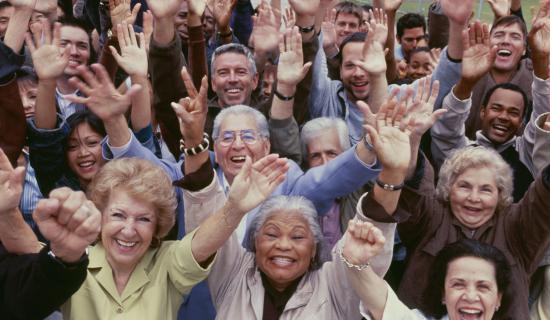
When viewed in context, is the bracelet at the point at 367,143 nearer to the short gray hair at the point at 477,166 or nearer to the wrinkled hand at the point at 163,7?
the short gray hair at the point at 477,166

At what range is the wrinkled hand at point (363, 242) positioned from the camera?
97.2 inches

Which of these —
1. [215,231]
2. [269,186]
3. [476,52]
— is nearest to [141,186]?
[215,231]

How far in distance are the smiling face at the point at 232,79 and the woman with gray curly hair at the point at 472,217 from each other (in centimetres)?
137

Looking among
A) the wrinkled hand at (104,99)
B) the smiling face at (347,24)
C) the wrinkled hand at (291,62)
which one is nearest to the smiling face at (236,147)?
the wrinkled hand at (291,62)

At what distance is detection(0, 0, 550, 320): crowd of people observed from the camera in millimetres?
2574

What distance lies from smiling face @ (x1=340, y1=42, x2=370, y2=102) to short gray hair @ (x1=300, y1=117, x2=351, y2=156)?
625 mm

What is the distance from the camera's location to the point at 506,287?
2.85 meters

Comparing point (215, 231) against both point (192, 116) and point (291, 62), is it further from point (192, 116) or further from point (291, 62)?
point (291, 62)

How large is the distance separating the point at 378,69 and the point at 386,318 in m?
1.59

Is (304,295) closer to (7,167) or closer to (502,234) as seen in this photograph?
(502,234)

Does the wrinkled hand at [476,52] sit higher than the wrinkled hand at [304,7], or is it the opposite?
the wrinkled hand at [304,7]

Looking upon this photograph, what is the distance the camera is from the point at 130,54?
3.54 meters

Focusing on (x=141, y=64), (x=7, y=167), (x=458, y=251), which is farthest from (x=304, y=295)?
(x=141, y=64)

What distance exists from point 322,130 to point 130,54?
39.3 inches
